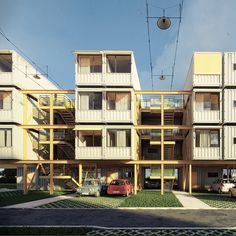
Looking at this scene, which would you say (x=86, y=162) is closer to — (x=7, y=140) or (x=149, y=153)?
(x=7, y=140)

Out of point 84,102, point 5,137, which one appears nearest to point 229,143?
point 84,102

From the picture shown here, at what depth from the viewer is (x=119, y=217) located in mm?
16109

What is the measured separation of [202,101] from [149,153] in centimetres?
1305

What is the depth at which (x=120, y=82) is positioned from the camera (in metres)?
30.7

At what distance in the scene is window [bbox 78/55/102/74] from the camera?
3095cm

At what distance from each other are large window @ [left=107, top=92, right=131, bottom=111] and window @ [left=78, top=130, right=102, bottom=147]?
2877 millimetres

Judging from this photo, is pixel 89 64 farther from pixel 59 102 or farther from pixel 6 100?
pixel 6 100

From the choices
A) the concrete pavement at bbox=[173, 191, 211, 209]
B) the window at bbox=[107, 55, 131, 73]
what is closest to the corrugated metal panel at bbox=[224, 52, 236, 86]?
the window at bbox=[107, 55, 131, 73]

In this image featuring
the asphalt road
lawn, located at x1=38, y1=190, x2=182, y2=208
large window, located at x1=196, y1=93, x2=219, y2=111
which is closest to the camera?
the asphalt road

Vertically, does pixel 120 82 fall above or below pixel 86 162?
above

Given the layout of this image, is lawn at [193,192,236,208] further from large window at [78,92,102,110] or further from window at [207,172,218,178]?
large window at [78,92,102,110]

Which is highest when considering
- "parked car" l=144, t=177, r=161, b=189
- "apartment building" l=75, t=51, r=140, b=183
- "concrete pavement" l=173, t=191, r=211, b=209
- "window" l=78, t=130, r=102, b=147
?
"apartment building" l=75, t=51, r=140, b=183

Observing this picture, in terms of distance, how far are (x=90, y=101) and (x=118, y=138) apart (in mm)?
4302

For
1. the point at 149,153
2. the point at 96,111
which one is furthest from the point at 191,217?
the point at 149,153
